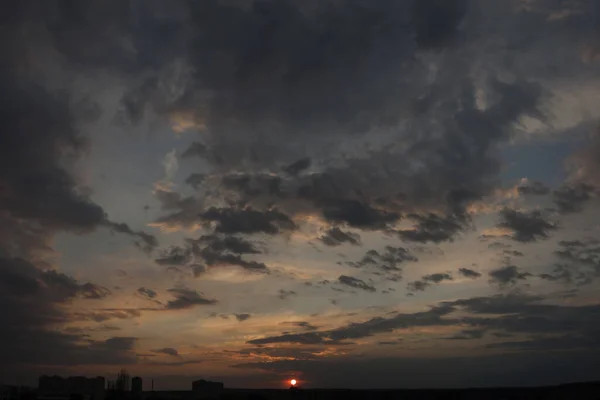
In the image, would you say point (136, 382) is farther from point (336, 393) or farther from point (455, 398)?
point (455, 398)

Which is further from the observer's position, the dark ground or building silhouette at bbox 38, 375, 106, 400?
building silhouette at bbox 38, 375, 106, 400

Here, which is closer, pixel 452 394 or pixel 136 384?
pixel 452 394

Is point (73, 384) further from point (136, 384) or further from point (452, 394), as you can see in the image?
point (452, 394)

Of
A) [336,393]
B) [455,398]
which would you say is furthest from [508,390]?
[336,393]

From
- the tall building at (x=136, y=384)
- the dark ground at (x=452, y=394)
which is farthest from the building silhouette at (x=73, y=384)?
the dark ground at (x=452, y=394)

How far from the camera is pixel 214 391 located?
11862 centimetres

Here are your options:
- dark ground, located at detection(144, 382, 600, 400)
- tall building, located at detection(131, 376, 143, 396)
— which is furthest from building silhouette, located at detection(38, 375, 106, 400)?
dark ground, located at detection(144, 382, 600, 400)

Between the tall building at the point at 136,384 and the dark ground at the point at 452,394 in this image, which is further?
the tall building at the point at 136,384

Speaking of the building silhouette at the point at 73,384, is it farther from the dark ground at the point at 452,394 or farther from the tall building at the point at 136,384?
the dark ground at the point at 452,394

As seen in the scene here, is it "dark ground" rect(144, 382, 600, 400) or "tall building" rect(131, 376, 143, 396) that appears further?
"tall building" rect(131, 376, 143, 396)

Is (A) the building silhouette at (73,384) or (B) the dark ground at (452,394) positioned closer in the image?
(B) the dark ground at (452,394)

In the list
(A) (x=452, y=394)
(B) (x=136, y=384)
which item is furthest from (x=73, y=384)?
(A) (x=452, y=394)

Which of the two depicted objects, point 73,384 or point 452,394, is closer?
point 452,394

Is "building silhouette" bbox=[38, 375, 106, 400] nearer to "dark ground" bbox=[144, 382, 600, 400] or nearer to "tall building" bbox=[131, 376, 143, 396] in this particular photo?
"tall building" bbox=[131, 376, 143, 396]
